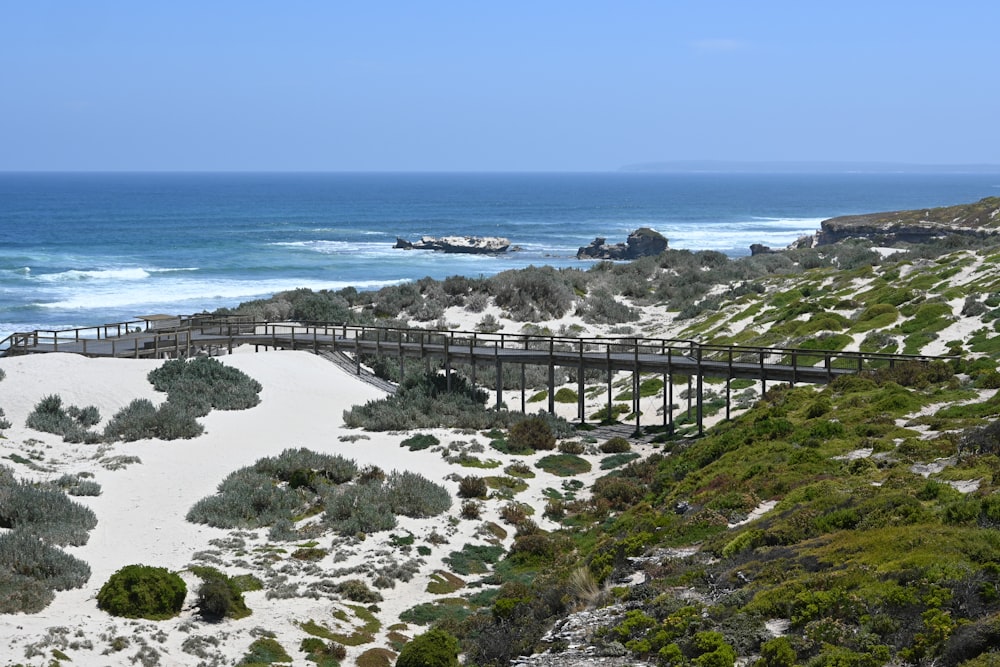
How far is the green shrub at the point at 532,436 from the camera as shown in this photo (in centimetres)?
3133

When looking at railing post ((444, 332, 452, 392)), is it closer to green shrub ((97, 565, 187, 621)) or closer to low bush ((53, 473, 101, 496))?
low bush ((53, 473, 101, 496))

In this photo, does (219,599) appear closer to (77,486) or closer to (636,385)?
(77,486)

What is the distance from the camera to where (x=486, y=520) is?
24766 millimetres

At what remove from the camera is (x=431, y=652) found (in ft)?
50.6

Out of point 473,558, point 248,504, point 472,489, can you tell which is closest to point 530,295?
point 472,489

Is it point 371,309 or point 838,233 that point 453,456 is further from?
point 838,233

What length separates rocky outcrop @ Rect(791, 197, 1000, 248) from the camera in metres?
67.6

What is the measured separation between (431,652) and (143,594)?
16.7ft

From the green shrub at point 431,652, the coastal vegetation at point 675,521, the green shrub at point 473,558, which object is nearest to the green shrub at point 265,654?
the coastal vegetation at point 675,521

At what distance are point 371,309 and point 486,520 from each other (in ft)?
101

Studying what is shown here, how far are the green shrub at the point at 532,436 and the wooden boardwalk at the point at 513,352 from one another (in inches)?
131

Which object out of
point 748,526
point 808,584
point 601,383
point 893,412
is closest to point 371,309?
point 601,383

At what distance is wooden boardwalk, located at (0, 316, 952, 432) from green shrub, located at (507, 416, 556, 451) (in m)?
3.32

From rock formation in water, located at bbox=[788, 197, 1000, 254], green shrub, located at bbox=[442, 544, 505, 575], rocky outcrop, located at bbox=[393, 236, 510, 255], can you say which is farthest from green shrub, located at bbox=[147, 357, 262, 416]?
rocky outcrop, located at bbox=[393, 236, 510, 255]
